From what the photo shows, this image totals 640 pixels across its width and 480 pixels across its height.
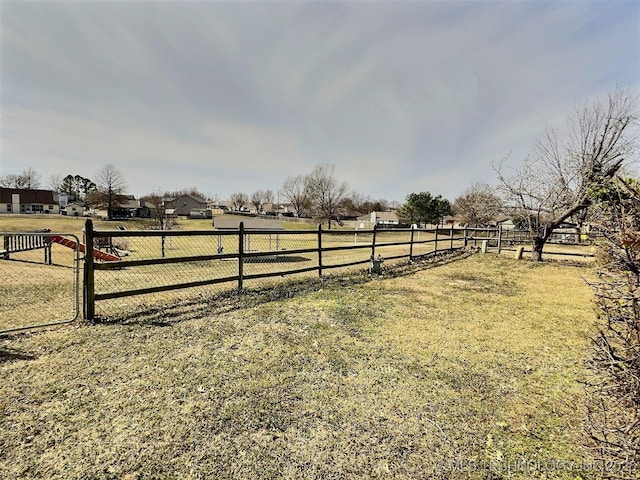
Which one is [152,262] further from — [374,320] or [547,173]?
[547,173]

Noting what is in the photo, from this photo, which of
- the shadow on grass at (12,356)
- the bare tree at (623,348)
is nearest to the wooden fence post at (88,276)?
the shadow on grass at (12,356)

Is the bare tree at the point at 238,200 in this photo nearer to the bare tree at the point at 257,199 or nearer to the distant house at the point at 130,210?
the bare tree at the point at 257,199

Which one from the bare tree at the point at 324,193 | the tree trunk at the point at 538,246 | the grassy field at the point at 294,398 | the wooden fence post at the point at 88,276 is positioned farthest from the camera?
the bare tree at the point at 324,193

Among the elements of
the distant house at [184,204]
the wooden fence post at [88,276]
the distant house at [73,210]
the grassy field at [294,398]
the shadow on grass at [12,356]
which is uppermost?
the distant house at [184,204]

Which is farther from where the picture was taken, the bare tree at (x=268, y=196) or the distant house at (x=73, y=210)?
the bare tree at (x=268, y=196)

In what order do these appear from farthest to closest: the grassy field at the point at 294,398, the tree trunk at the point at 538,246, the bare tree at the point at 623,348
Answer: the tree trunk at the point at 538,246 → the grassy field at the point at 294,398 → the bare tree at the point at 623,348

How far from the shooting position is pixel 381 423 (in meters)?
2.68

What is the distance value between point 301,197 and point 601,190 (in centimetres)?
7391

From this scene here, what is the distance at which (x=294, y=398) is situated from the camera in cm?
299

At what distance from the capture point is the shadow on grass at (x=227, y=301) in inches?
196

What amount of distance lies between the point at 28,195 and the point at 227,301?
72.1 m

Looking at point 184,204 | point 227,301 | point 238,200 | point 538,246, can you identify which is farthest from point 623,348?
point 238,200

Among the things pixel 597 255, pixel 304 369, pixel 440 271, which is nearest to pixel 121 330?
pixel 304 369

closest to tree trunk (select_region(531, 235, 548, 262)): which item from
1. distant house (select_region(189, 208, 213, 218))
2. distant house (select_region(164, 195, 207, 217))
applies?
distant house (select_region(189, 208, 213, 218))
